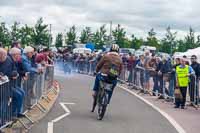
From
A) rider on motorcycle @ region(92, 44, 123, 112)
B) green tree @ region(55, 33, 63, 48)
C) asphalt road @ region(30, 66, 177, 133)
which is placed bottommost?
asphalt road @ region(30, 66, 177, 133)

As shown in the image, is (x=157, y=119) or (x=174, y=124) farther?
(x=157, y=119)

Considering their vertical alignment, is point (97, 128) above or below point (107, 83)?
below

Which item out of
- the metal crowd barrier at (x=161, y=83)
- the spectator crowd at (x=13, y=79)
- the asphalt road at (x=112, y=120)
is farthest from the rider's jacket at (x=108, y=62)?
the metal crowd barrier at (x=161, y=83)

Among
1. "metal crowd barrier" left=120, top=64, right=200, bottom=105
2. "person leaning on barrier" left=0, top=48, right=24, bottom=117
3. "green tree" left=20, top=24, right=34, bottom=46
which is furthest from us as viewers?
"green tree" left=20, top=24, right=34, bottom=46

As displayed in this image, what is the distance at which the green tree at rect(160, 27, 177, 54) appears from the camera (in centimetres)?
8188

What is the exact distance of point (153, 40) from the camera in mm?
86750

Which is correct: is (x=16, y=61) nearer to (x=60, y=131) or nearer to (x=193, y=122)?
(x=60, y=131)

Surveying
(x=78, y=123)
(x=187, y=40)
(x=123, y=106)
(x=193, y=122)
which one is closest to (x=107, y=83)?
(x=78, y=123)

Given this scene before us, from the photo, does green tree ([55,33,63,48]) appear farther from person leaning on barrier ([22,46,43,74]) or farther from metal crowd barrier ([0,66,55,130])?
person leaning on barrier ([22,46,43,74])

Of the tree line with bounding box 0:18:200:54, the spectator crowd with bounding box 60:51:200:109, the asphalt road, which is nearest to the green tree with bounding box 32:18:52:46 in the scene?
the tree line with bounding box 0:18:200:54

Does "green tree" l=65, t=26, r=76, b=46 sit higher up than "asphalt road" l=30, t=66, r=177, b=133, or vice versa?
"green tree" l=65, t=26, r=76, b=46

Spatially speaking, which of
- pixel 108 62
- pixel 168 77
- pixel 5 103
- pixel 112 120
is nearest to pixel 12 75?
pixel 5 103

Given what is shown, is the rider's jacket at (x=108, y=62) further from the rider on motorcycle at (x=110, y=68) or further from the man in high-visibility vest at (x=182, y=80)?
the man in high-visibility vest at (x=182, y=80)

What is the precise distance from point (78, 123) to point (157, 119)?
2.62m
